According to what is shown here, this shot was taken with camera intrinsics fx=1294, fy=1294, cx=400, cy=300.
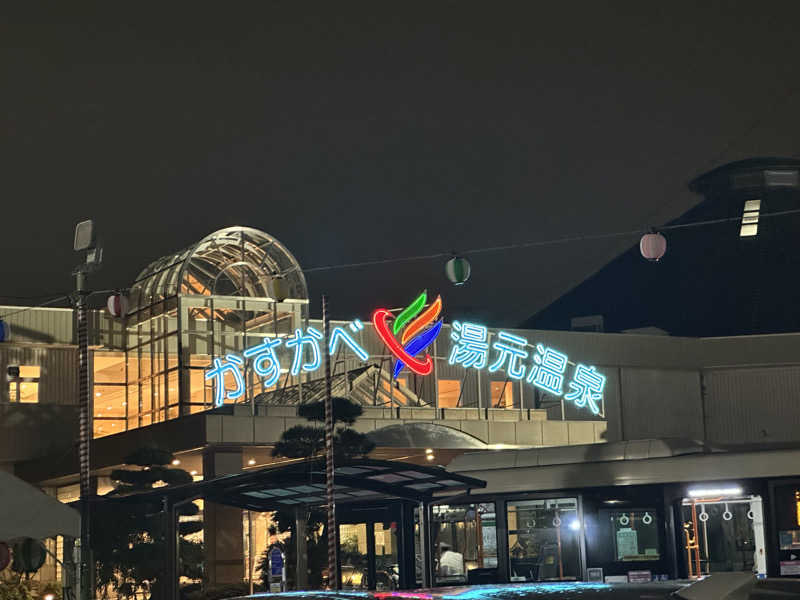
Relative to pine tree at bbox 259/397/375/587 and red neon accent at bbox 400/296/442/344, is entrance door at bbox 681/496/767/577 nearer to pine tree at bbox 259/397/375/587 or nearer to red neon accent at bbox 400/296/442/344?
pine tree at bbox 259/397/375/587

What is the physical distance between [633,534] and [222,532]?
13.1 metres

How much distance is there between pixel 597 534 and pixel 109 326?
22.6 meters

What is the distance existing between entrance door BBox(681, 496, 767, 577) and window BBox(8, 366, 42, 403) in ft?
80.2

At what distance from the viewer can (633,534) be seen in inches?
826

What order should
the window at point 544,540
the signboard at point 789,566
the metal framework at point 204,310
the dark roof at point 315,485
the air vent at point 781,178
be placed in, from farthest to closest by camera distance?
the air vent at point 781,178 < the metal framework at point 204,310 < the window at point 544,540 < the dark roof at point 315,485 < the signboard at point 789,566

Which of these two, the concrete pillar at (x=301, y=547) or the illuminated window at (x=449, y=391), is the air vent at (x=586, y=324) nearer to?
the illuminated window at (x=449, y=391)

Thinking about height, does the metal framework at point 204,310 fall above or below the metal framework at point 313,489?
above

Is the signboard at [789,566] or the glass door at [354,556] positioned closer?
the signboard at [789,566]

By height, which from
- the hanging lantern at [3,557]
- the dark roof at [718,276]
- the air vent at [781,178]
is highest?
the air vent at [781,178]

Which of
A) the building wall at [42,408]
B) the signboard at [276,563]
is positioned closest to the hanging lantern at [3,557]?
the signboard at [276,563]

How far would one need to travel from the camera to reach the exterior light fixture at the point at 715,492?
65.8 feet

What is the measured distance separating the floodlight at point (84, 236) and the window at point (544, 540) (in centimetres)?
849

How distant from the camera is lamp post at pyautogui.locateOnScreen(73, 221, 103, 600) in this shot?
20078 mm

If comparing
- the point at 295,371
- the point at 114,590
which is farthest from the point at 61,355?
the point at 114,590
